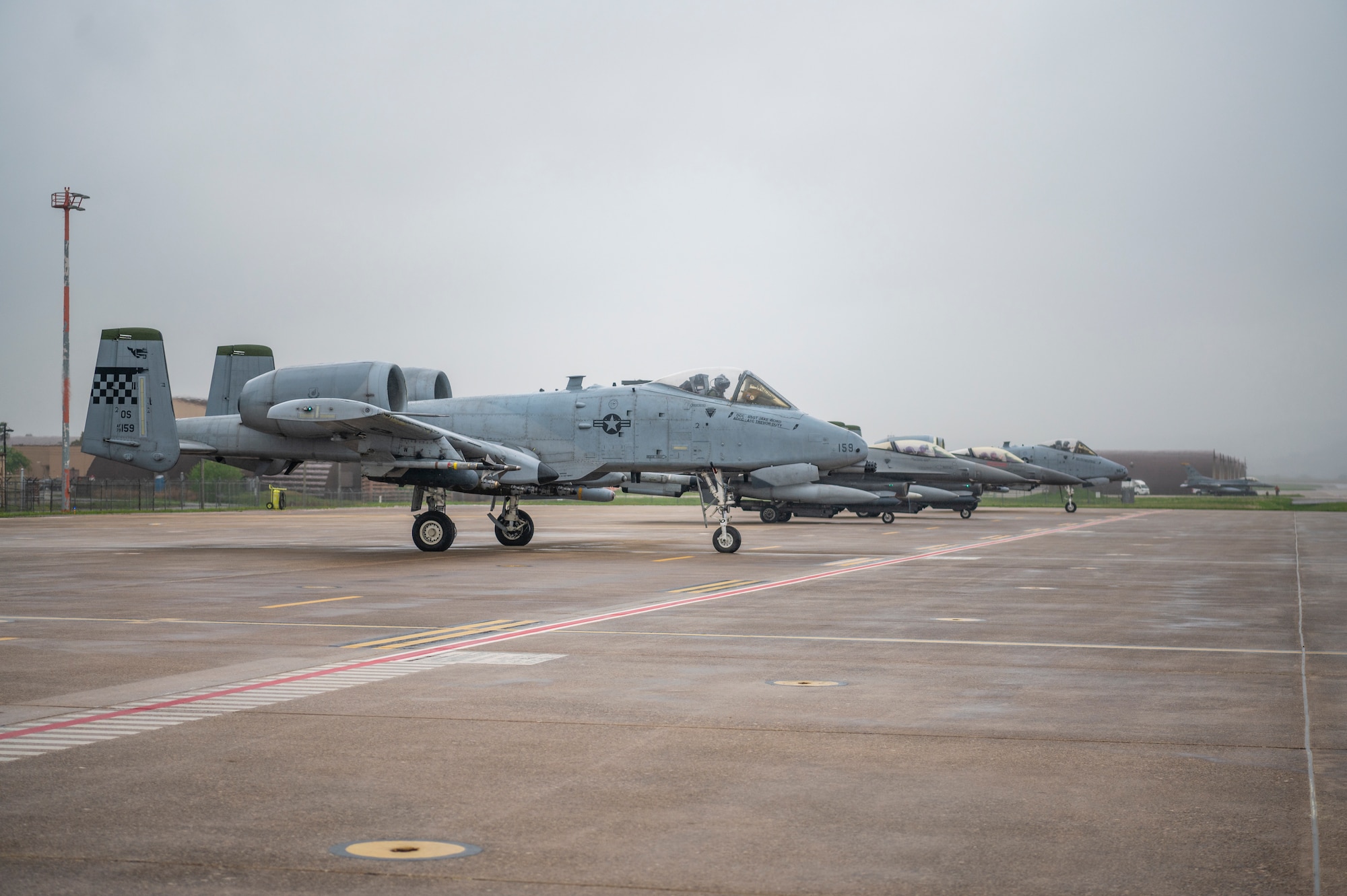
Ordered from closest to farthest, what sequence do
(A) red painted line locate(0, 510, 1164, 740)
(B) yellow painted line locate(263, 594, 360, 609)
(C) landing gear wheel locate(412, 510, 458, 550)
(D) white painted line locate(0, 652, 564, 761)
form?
1. (D) white painted line locate(0, 652, 564, 761)
2. (A) red painted line locate(0, 510, 1164, 740)
3. (B) yellow painted line locate(263, 594, 360, 609)
4. (C) landing gear wheel locate(412, 510, 458, 550)

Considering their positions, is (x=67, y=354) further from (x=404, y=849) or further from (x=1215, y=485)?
(x=1215, y=485)

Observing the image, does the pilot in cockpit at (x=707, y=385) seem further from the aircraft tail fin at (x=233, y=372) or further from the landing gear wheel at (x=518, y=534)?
the aircraft tail fin at (x=233, y=372)

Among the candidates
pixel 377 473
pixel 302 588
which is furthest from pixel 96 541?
pixel 302 588

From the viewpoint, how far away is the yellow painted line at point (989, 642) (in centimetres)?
942

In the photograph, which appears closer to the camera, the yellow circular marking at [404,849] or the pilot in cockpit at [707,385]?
the yellow circular marking at [404,849]

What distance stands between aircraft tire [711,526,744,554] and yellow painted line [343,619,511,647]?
10.4 metres

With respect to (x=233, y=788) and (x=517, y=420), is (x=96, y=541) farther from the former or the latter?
(x=233, y=788)

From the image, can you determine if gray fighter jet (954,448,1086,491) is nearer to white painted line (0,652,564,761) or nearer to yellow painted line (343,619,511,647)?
yellow painted line (343,619,511,647)

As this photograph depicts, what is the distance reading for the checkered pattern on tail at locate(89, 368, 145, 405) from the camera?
73.8 ft

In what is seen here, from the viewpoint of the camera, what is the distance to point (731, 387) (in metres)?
21.7

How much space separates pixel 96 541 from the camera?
2564cm

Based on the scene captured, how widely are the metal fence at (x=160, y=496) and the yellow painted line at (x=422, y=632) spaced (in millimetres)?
41828

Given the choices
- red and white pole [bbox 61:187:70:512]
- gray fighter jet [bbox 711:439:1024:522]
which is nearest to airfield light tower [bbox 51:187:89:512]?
red and white pole [bbox 61:187:70:512]

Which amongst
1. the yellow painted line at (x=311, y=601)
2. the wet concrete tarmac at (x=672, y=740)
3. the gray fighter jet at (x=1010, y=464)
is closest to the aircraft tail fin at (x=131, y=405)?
the wet concrete tarmac at (x=672, y=740)
